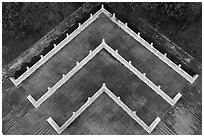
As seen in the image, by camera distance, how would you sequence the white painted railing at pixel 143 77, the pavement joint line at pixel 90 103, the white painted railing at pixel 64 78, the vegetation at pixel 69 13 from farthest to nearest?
the vegetation at pixel 69 13, the white painted railing at pixel 64 78, the white painted railing at pixel 143 77, the pavement joint line at pixel 90 103

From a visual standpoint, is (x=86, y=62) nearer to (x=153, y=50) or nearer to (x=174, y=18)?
(x=153, y=50)

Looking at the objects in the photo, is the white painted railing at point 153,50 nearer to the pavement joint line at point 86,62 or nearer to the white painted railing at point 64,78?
the pavement joint line at point 86,62

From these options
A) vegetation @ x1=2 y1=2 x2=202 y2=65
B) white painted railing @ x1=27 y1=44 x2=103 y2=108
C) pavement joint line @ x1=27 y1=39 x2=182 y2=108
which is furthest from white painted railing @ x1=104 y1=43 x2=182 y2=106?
vegetation @ x1=2 y1=2 x2=202 y2=65

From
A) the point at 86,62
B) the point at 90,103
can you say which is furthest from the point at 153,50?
the point at 90,103

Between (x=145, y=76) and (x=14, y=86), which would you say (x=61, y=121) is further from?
(x=145, y=76)

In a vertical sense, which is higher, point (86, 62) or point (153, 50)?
point (86, 62)

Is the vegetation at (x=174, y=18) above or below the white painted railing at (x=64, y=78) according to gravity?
below

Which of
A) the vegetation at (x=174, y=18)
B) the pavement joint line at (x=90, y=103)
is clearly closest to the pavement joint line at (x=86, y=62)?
the pavement joint line at (x=90, y=103)

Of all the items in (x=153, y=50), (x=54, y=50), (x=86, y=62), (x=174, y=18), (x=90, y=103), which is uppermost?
(x=54, y=50)

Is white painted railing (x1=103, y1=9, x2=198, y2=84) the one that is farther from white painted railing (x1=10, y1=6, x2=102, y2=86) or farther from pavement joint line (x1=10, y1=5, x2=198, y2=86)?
white painted railing (x1=10, y1=6, x2=102, y2=86)

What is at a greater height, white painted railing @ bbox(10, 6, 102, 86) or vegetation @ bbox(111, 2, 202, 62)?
white painted railing @ bbox(10, 6, 102, 86)
